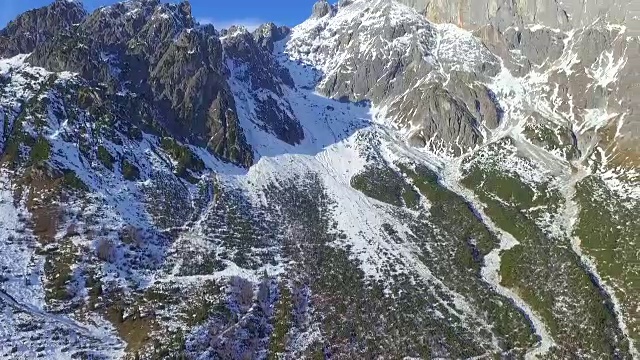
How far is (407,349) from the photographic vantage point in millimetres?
102812

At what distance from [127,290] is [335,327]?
123 feet

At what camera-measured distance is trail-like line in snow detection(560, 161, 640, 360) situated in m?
115

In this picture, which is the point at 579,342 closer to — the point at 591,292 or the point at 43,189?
the point at 591,292

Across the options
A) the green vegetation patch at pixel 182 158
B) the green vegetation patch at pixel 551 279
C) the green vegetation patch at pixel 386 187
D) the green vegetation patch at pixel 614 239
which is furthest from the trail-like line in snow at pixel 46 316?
the green vegetation patch at pixel 386 187

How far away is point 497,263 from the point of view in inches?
5453

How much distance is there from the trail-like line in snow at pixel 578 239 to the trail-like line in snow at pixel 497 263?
1379cm

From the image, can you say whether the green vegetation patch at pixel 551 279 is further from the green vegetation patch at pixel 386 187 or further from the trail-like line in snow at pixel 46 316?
the trail-like line in snow at pixel 46 316

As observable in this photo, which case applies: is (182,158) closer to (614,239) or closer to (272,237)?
(272,237)

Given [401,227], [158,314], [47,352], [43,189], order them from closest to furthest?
1. [47,352]
2. [158,314]
3. [43,189]
4. [401,227]

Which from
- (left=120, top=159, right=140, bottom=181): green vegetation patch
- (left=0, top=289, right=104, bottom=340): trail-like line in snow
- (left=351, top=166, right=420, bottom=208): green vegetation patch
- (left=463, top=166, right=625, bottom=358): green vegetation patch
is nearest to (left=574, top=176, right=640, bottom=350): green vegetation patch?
(left=463, top=166, right=625, bottom=358): green vegetation patch

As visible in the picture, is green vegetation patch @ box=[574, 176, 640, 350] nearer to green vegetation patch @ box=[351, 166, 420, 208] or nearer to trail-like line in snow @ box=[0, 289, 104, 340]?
green vegetation patch @ box=[351, 166, 420, 208]

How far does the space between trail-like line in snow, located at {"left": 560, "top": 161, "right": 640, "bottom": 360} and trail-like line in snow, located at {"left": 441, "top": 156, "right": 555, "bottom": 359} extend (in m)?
13.8

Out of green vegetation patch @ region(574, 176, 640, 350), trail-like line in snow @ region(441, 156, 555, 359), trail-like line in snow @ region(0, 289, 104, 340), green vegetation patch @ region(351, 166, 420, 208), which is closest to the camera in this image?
trail-like line in snow @ region(0, 289, 104, 340)

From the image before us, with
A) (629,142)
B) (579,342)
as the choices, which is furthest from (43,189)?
(629,142)
